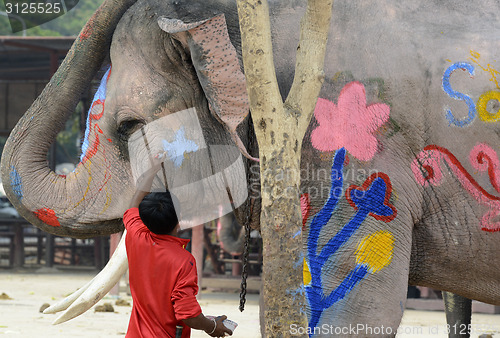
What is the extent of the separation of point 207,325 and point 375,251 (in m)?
0.75

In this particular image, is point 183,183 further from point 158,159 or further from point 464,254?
point 464,254

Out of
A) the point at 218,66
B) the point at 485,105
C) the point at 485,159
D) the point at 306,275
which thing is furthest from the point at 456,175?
the point at 218,66

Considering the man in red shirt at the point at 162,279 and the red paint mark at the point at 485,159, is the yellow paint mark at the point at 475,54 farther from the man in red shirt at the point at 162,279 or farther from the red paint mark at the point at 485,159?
the man in red shirt at the point at 162,279

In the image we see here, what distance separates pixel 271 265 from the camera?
106 inches

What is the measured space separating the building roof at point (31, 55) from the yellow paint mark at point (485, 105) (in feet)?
21.2

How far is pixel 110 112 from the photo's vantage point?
10.8ft

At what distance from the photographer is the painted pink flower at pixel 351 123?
3.02m

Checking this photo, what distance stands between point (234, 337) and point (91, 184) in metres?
3.18

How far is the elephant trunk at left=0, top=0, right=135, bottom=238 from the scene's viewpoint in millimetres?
3305

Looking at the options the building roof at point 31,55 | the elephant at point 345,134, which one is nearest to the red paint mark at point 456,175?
the elephant at point 345,134

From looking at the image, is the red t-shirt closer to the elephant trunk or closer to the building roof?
the elephant trunk

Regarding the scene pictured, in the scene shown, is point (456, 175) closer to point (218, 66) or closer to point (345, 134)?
point (345, 134)

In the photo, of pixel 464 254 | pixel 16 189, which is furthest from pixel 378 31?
pixel 16 189

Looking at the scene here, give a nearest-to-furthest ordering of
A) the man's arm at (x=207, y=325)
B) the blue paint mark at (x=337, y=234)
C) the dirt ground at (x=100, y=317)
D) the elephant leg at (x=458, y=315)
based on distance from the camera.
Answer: the man's arm at (x=207, y=325), the blue paint mark at (x=337, y=234), the elephant leg at (x=458, y=315), the dirt ground at (x=100, y=317)
